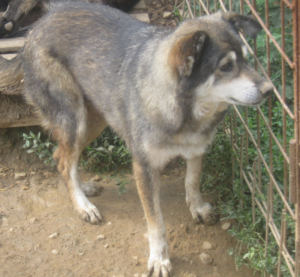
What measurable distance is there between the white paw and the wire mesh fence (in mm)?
1250

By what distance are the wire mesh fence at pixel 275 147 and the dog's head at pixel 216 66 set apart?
12cm

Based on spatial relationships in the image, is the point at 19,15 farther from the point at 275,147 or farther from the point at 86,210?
the point at 275,147

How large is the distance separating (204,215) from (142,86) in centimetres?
129

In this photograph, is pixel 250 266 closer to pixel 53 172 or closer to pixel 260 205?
pixel 260 205

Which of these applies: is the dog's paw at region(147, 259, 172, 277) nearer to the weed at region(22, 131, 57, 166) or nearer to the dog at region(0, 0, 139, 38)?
the weed at region(22, 131, 57, 166)

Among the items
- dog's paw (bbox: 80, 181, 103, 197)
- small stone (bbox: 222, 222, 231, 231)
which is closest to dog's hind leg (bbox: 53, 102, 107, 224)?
dog's paw (bbox: 80, 181, 103, 197)

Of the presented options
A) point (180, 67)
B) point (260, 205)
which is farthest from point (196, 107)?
point (260, 205)

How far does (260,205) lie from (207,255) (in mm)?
620

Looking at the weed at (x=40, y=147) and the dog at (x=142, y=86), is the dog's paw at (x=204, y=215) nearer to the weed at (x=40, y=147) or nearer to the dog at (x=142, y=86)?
the dog at (x=142, y=86)

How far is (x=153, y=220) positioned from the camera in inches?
122

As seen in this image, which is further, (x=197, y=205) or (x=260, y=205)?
(x=197, y=205)

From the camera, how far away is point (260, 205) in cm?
295

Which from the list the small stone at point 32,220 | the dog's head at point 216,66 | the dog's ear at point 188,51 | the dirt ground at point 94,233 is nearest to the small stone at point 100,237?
the dirt ground at point 94,233

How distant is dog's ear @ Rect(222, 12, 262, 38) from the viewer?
8.68 feet
